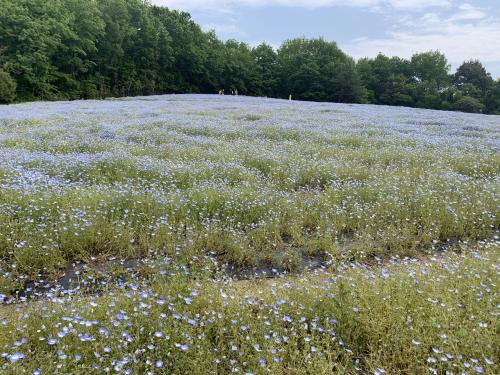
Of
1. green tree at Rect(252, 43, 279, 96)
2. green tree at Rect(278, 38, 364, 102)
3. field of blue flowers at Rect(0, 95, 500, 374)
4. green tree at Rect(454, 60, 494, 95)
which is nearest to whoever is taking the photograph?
field of blue flowers at Rect(0, 95, 500, 374)

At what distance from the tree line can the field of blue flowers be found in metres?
32.9

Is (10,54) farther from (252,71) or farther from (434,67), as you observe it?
(434,67)

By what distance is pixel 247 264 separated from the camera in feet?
15.1

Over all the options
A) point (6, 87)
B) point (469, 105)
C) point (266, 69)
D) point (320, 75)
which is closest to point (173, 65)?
point (266, 69)

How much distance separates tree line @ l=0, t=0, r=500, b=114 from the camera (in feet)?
124

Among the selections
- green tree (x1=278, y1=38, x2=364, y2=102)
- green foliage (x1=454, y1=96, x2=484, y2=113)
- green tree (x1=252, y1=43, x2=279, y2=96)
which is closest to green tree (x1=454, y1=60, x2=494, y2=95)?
green foliage (x1=454, y1=96, x2=484, y2=113)

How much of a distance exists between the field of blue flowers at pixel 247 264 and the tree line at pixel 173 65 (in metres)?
32.9

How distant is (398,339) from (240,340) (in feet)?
4.19

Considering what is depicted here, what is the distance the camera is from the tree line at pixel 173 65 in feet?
124

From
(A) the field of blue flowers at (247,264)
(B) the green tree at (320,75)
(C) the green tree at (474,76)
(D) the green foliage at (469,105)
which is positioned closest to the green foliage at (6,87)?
(A) the field of blue flowers at (247,264)

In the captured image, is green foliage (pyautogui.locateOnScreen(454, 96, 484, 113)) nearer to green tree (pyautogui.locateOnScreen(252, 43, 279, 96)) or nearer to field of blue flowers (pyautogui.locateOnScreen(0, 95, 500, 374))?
green tree (pyautogui.locateOnScreen(252, 43, 279, 96))

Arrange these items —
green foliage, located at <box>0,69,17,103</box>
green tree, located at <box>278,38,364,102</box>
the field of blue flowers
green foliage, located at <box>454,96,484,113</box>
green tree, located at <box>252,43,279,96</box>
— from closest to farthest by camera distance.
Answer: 1. the field of blue flowers
2. green foliage, located at <box>0,69,17,103</box>
3. green foliage, located at <box>454,96,484,113</box>
4. green tree, located at <box>278,38,364,102</box>
5. green tree, located at <box>252,43,279,96</box>

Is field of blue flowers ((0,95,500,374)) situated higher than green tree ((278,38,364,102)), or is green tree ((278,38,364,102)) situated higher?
green tree ((278,38,364,102))

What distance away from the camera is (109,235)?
185 inches
